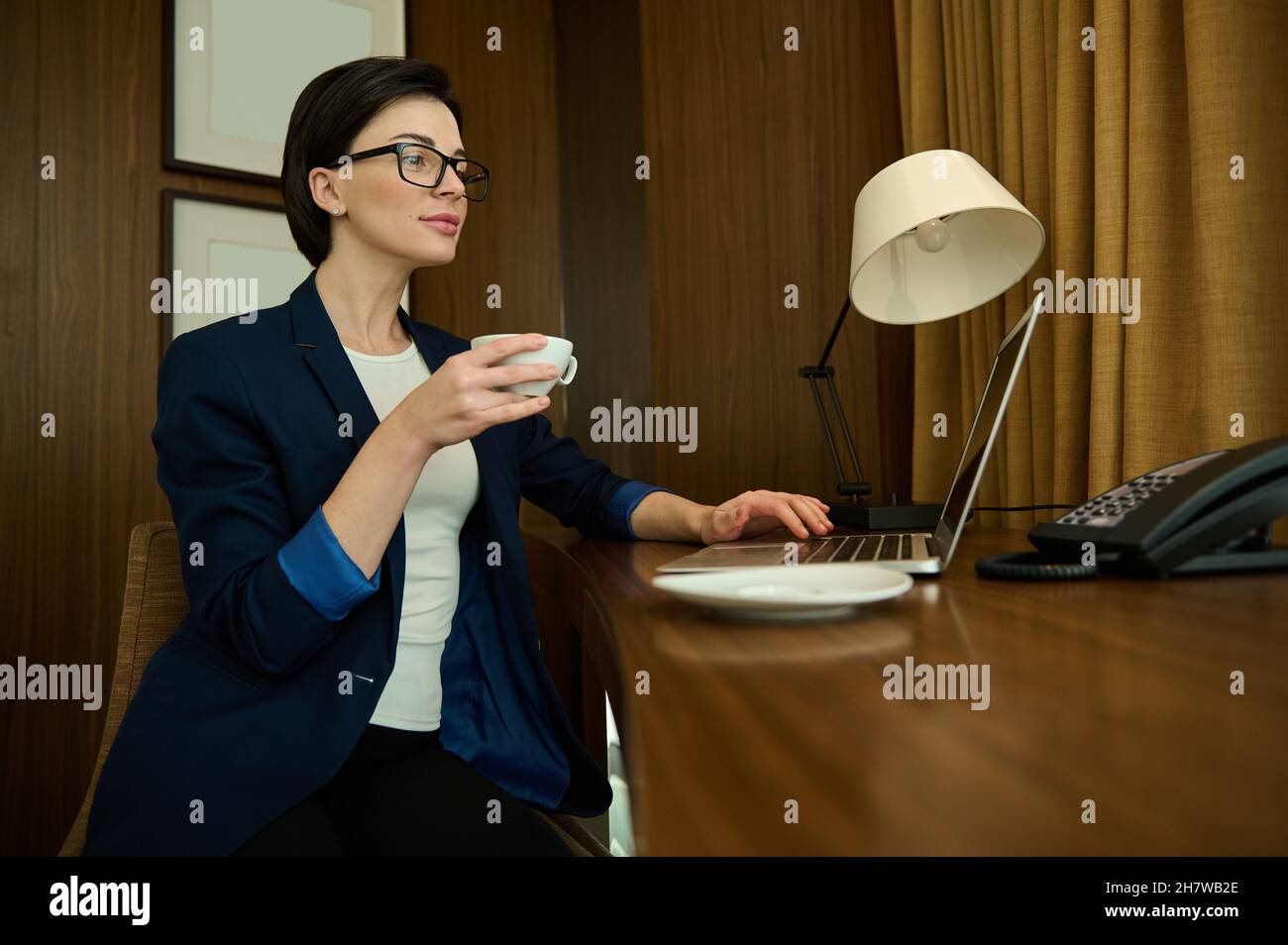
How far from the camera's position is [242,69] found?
221cm

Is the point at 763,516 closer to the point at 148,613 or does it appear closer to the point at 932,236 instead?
the point at 932,236

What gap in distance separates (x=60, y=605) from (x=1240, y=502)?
221 cm

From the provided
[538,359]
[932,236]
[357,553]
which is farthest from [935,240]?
[357,553]

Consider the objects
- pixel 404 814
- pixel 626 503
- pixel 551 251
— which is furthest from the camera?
pixel 551 251

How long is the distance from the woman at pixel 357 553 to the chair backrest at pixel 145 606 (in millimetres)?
127

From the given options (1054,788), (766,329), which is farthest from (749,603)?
(766,329)

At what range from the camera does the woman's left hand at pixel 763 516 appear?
1.19 metres

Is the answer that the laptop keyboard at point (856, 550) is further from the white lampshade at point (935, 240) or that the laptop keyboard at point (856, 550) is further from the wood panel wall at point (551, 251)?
the wood panel wall at point (551, 251)

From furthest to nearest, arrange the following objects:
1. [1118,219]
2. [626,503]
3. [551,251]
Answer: [551,251] < [1118,219] < [626,503]

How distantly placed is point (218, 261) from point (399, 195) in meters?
1.25

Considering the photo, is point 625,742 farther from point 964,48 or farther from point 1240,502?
point 964,48

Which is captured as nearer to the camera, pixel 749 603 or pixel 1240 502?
pixel 749 603

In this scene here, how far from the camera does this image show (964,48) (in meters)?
1.94
